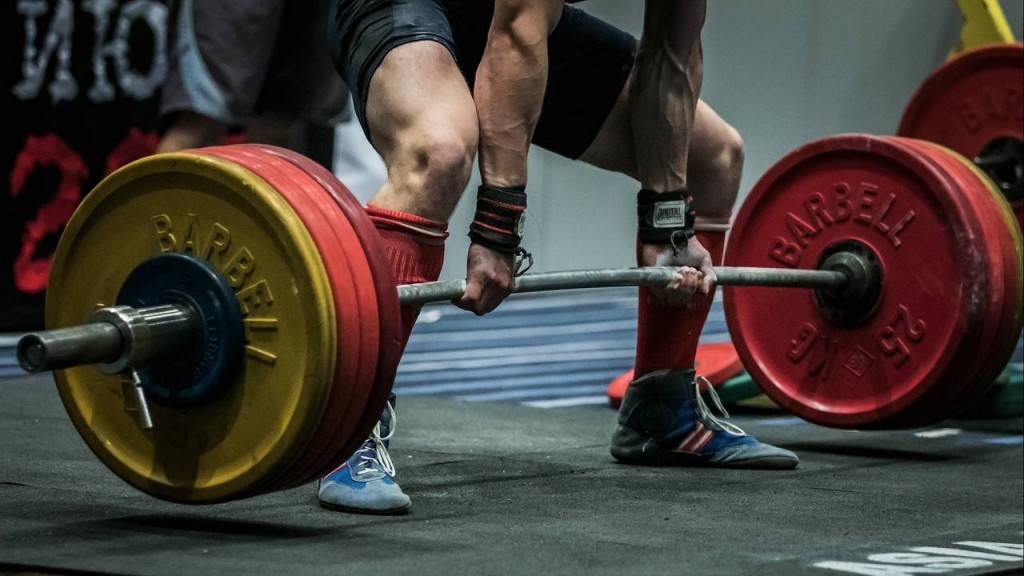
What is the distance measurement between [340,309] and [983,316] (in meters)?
1.39

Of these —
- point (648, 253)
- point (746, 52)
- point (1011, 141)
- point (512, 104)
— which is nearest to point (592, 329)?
point (746, 52)

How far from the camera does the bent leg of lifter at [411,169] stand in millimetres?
2064

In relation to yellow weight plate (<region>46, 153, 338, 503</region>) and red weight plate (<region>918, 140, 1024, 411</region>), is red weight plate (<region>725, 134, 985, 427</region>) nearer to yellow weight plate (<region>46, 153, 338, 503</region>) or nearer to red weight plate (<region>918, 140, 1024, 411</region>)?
red weight plate (<region>918, 140, 1024, 411</region>)

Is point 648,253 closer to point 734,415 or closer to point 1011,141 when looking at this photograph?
point 734,415

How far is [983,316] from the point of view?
2.76 m

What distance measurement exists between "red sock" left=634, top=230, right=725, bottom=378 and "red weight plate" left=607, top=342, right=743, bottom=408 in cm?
85

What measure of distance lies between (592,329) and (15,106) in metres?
1.87

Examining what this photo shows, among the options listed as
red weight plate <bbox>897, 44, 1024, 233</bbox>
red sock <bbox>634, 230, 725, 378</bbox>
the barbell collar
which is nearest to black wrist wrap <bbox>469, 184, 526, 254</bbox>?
the barbell collar

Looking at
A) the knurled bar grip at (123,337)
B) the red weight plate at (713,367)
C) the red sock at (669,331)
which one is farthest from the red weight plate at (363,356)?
the red weight plate at (713,367)

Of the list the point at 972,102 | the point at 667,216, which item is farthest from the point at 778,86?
the point at 667,216

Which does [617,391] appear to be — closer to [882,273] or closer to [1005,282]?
[882,273]

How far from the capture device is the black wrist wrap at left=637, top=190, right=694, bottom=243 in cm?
254

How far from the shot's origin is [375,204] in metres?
2.08

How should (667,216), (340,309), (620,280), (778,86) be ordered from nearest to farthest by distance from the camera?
1. (340,309)
2. (620,280)
3. (667,216)
4. (778,86)
